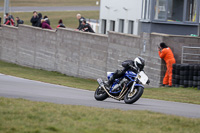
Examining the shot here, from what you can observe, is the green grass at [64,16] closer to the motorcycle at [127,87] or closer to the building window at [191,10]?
the building window at [191,10]

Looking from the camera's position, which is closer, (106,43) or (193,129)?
(193,129)

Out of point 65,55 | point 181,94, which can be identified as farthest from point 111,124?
point 65,55

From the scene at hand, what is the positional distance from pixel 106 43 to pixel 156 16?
3.95 metres

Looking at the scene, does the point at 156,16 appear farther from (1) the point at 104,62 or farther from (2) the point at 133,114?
(2) the point at 133,114

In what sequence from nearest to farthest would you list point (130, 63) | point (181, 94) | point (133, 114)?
point (133, 114) → point (130, 63) → point (181, 94)

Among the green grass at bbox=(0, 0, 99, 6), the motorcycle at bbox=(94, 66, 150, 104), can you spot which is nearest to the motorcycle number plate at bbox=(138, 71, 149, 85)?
the motorcycle at bbox=(94, 66, 150, 104)

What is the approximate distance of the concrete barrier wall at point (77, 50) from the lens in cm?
2127

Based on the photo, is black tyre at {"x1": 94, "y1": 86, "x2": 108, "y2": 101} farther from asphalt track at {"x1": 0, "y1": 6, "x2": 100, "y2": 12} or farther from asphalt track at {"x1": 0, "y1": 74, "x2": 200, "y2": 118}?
asphalt track at {"x1": 0, "y1": 6, "x2": 100, "y2": 12}

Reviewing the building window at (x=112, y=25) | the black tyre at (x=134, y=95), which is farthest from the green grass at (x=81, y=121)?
the building window at (x=112, y=25)

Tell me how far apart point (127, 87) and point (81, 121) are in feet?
13.3

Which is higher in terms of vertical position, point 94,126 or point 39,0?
point 39,0

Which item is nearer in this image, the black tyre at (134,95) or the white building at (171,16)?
the black tyre at (134,95)

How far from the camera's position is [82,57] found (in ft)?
87.6

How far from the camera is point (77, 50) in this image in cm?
2709
